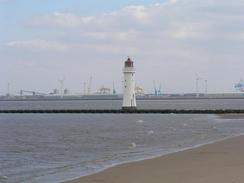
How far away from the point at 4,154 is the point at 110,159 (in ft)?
21.9

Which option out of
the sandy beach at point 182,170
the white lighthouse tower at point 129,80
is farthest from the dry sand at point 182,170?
the white lighthouse tower at point 129,80

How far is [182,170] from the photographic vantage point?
52.4 ft

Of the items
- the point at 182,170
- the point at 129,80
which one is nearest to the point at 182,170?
the point at 182,170

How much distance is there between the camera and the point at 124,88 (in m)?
73.6

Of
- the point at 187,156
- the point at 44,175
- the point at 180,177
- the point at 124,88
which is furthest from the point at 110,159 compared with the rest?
the point at 124,88

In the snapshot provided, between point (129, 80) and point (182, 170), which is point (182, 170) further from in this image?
point (129, 80)

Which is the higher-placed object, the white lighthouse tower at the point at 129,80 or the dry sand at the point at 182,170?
the white lighthouse tower at the point at 129,80

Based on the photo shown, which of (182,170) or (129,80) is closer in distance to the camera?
(182,170)

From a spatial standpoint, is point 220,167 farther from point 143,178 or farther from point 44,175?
point 44,175

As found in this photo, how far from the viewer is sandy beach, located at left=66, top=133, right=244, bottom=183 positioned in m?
13.9

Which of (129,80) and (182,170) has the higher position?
(129,80)

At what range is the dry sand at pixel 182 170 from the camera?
13.9 m

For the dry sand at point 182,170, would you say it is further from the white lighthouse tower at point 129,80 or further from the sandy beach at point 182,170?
the white lighthouse tower at point 129,80

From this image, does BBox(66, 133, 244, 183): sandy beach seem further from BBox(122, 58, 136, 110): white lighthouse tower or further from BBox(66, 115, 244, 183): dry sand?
BBox(122, 58, 136, 110): white lighthouse tower
